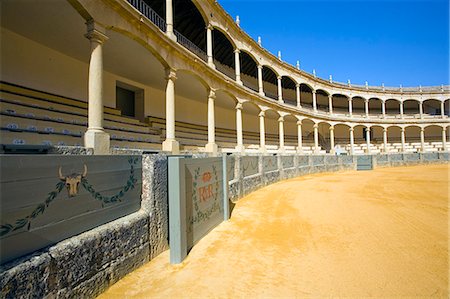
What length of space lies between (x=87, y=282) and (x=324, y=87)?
114 ft

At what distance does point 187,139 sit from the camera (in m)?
16.7

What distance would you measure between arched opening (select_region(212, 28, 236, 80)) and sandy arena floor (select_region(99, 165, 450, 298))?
1648 cm

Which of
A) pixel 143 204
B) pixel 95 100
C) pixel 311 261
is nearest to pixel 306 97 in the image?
pixel 95 100

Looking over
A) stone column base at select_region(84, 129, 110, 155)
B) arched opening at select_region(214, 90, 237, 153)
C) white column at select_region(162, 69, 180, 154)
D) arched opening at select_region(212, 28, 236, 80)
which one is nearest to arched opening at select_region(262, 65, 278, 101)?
arched opening at select_region(212, 28, 236, 80)

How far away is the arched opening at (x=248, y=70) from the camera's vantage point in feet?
75.9

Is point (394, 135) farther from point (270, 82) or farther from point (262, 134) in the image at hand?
point (262, 134)

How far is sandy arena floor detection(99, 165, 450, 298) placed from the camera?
297cm

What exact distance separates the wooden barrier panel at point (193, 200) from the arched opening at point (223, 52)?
15.4 m

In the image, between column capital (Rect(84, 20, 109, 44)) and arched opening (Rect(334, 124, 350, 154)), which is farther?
arched opening (Rect(334, 124, 350, 154))

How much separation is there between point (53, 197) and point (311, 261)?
146 inches

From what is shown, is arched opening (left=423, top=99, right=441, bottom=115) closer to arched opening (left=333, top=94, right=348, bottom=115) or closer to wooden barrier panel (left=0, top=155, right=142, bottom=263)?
arched opening (left=333, top=94, right=348, bottom=115)

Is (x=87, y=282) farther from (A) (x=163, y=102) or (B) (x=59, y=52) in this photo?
(A) (x=163, y=102)

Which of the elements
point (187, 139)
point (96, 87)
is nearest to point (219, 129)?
point (187, 139)

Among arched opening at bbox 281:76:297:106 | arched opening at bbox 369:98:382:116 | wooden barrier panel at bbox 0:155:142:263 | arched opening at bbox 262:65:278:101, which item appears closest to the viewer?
wooden barrier panel at bbox 0:155:142:263
